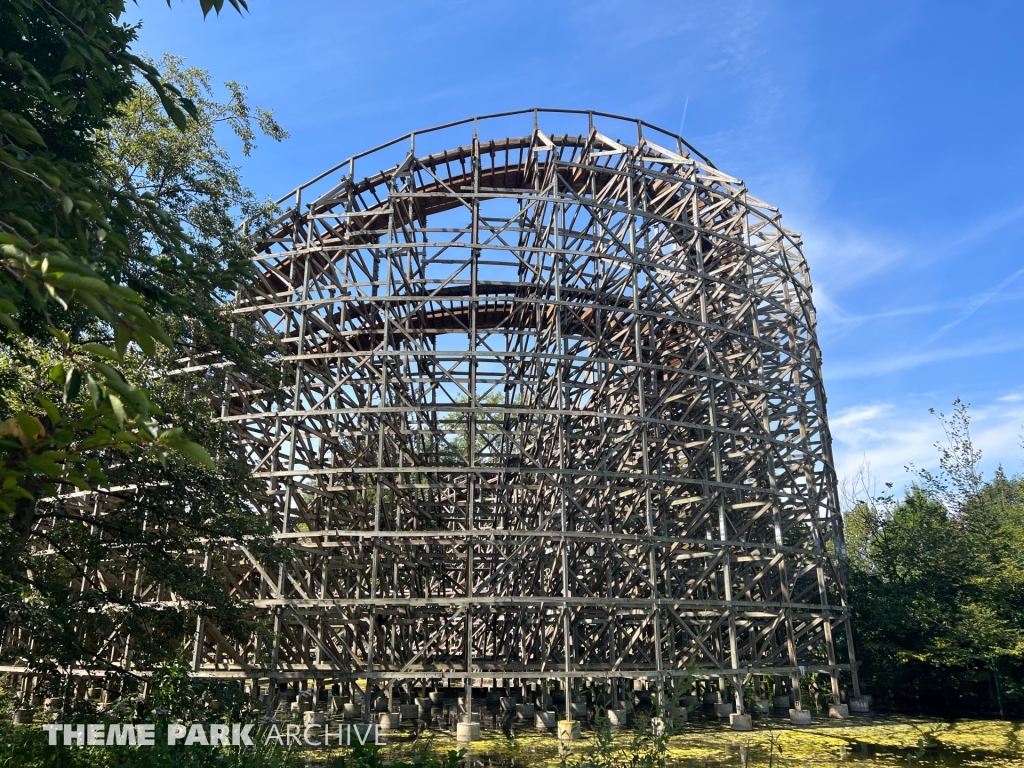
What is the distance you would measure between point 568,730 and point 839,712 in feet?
27.0

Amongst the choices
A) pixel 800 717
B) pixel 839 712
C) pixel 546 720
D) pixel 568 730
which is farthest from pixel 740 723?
pixel 568 730

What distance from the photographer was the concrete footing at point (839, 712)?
1567 cm

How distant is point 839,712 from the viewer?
15719mm

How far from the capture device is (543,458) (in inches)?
662

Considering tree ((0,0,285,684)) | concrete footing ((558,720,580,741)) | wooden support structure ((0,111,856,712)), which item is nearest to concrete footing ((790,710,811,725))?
wooden support structure ((0,111,856,712))

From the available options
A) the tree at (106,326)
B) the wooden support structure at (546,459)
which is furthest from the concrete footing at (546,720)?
the tree at (106,326)

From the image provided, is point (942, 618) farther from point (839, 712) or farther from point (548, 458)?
point (548, 458)

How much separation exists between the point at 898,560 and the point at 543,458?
11.5m

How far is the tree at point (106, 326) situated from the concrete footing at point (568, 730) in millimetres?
5796

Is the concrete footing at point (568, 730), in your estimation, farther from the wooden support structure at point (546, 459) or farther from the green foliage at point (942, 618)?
the green foliage at point (942, 618)

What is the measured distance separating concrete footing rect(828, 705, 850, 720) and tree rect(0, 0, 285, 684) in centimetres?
1370

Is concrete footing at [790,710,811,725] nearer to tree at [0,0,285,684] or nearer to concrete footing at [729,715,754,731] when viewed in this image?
concrete footing at [729,715,754,731]

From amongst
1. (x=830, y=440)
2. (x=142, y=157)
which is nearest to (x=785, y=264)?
(x=830, y=440)

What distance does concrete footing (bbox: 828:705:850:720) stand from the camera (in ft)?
51.4
